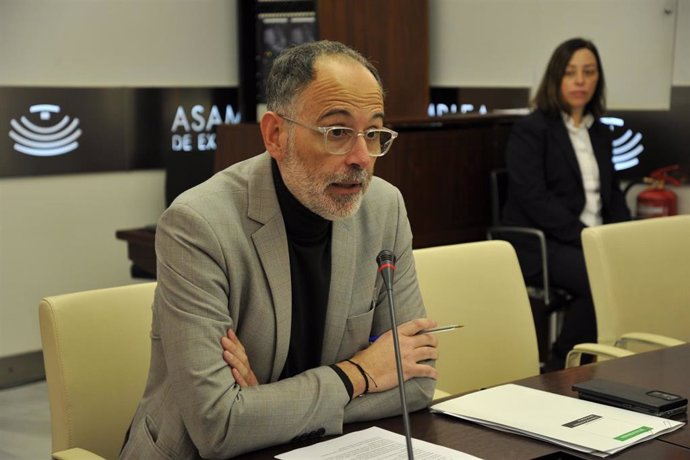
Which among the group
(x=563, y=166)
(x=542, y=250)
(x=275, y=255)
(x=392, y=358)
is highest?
(x=275, y=255)

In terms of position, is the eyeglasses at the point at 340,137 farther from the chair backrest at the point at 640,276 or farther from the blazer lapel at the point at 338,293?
the chair backrest at the point at 640,276

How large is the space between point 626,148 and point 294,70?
11.6 feet

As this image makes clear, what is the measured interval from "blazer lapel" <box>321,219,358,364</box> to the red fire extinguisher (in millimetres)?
3181

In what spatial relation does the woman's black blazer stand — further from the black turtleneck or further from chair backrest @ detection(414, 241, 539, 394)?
the black turtleneck

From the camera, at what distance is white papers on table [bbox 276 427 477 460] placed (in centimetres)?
169

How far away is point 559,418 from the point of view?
1.88 meters

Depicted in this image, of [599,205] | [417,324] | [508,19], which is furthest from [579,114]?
[417,324]

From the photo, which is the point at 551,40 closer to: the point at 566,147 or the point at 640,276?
the point at 566,147

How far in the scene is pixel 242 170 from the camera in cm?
207

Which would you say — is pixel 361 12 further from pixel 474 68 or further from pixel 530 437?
pixel 530 437

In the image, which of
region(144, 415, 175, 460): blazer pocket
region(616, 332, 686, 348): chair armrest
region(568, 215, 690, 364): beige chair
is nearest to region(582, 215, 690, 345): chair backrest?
region(568, 215, 690, 364): beige chair

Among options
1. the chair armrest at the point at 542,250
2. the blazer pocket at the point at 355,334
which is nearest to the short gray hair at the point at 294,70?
the blazer pocket at the point at 355,334

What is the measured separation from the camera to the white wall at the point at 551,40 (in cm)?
495

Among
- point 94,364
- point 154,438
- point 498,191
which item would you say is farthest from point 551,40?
point 154,438
